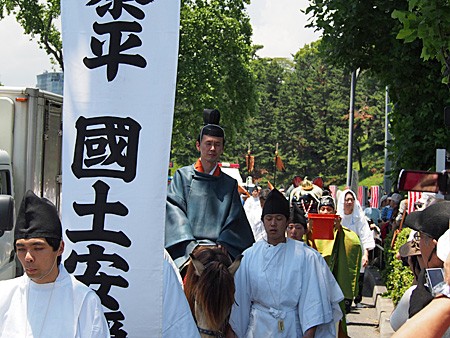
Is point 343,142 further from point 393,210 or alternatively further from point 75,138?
point 75,138

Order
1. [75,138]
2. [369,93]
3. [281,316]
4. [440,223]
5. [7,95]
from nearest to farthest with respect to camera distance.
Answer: [440,223], [75,138], [281,316], [7,95], [369,93]

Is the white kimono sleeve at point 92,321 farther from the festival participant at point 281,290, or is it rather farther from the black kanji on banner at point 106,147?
the festival participant at point 281,290

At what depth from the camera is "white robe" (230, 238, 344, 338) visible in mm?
5812

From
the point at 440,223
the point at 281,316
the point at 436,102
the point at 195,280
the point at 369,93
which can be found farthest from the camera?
the point at 369,93

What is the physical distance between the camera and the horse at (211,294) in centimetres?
483

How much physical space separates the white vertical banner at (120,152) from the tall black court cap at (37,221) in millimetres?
226

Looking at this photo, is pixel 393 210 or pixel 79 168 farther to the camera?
pixel 393 210

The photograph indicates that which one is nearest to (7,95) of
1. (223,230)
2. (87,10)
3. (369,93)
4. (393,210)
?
(223,230)

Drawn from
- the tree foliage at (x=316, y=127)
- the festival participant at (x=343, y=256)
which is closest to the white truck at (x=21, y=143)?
the festival participant at (x=343, y=256)

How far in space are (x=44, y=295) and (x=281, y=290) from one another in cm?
267

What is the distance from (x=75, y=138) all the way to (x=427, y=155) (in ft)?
40.1

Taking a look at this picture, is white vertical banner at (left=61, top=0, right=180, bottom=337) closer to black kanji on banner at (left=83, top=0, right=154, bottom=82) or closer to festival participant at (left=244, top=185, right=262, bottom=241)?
black kanji on banner at (left=83, top=0, right=154, bottom=82)

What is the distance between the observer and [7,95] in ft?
28.3

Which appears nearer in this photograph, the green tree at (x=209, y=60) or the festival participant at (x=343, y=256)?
the festival participant at (x=343, y=256)
